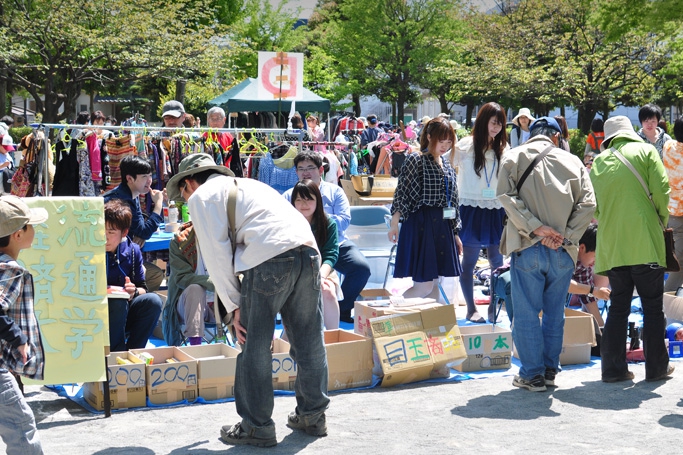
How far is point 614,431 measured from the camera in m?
4.95

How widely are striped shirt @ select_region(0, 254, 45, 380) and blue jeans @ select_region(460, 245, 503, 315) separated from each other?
4855 mm

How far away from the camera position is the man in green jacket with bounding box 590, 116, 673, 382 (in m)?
5.83

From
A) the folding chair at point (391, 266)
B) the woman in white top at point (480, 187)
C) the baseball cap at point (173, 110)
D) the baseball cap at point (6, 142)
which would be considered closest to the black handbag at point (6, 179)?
the baseball cap at point (6, 142)

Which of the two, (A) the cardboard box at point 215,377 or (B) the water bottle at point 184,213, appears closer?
(A) the cardboard box at point 215,377

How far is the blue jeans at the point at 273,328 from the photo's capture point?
175 inches

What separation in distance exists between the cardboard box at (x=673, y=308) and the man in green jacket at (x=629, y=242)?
1.32 meters

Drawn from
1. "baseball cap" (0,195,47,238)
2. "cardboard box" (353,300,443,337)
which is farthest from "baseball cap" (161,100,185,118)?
"baseball cap" (0,195,47,238)

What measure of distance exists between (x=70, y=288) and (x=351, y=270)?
3137mm

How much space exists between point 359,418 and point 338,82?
37748 millimetres

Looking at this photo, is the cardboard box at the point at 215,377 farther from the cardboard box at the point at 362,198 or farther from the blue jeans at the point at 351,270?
the cardboard box at the point at 362,198

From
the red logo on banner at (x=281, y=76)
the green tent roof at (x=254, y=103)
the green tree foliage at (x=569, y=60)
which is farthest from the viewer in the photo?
the green tree foliage at (x=569, y=60)

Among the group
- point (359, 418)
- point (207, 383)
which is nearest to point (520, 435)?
point (359, 418)

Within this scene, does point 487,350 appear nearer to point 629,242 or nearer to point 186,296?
point 629,242

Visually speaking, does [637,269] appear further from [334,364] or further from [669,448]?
[334,364]
